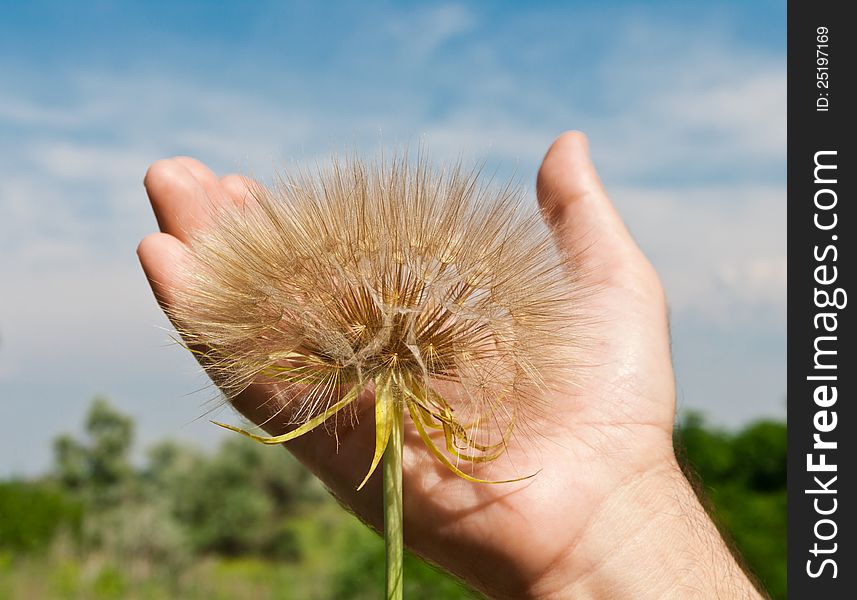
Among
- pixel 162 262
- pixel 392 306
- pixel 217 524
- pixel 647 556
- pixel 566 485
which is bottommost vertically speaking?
pixel 217 524

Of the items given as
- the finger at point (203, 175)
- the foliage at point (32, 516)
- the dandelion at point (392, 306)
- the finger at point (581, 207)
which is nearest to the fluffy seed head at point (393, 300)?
the dandelion at point (392, 306)

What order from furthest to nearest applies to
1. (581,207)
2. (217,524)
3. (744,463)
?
(217,524), (744,463), (581,207)

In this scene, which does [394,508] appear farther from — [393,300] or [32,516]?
[32,516]

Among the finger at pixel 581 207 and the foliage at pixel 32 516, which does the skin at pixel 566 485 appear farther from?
the foliage at pixel 32 516

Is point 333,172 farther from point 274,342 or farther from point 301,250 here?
point 274,342

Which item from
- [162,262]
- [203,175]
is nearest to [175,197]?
[203,175]
